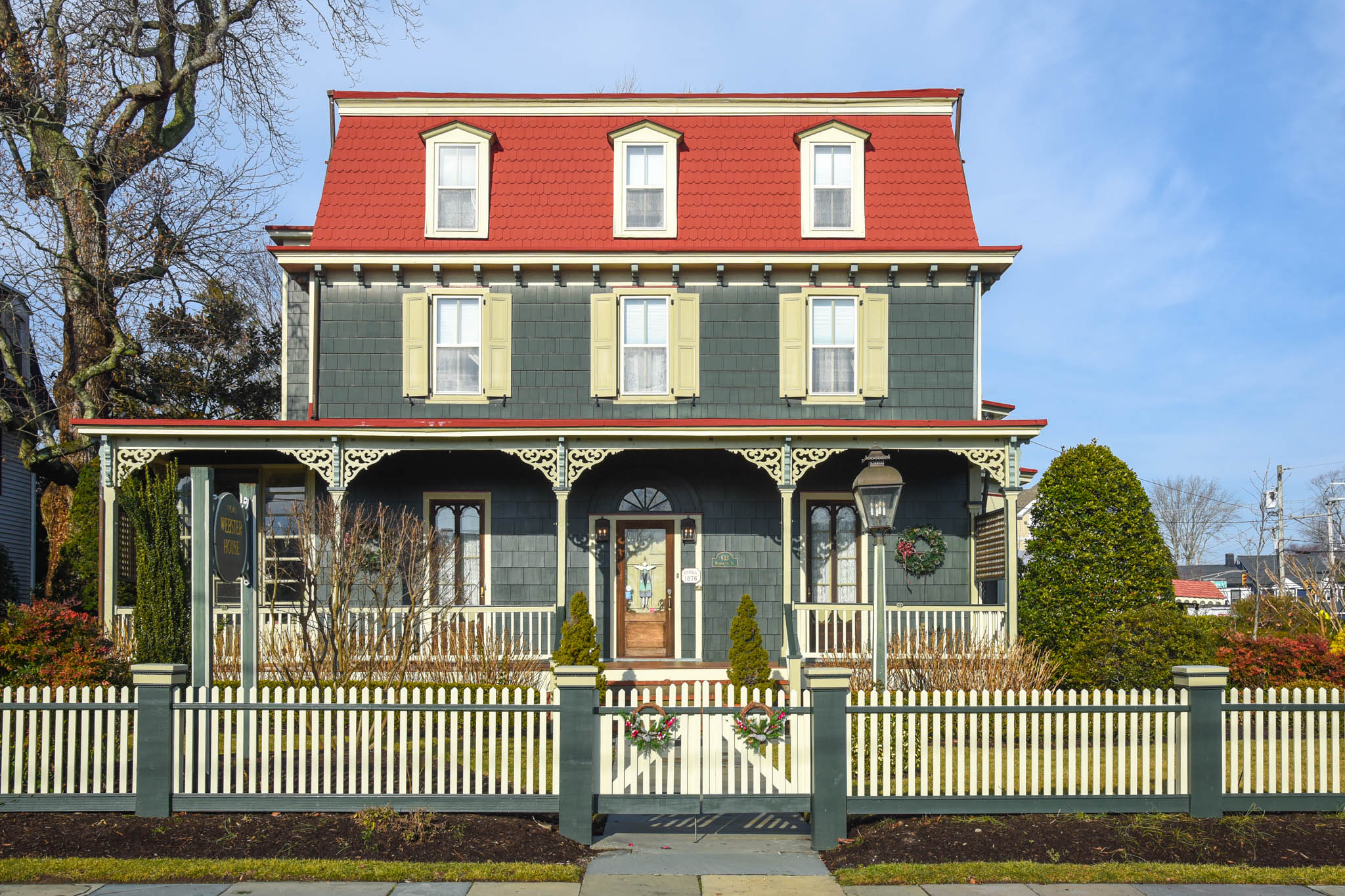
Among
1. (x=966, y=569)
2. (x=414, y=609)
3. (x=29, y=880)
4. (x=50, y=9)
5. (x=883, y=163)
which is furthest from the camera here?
(x=50, y=9)

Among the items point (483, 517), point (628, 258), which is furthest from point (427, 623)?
point (628, 258)

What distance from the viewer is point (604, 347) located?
17109 mm

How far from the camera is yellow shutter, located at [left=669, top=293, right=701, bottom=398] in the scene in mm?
17125

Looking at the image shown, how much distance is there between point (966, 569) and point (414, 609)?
8.52m

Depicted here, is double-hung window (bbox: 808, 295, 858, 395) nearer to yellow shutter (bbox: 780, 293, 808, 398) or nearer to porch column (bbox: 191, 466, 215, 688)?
yellow shutter (bbox: 780, 293, 808, 398)

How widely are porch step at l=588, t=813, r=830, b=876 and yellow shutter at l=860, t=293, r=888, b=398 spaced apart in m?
9.02

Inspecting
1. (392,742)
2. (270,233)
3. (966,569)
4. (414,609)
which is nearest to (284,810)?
(392,742)

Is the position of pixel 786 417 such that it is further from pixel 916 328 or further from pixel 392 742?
pixel 392 742

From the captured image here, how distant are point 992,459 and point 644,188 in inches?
276

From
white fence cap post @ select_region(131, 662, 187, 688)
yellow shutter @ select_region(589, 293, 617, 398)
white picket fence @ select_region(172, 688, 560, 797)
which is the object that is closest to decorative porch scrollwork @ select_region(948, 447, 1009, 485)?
yellow shutter @ select_region(589, 293, 617, 398)

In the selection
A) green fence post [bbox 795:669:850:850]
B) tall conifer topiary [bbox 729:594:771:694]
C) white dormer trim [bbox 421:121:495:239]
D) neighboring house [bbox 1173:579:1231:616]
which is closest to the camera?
green fence post [bbox 795:669:850:850]

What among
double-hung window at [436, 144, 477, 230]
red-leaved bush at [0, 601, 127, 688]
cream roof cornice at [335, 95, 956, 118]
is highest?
cream roof cornice at [335, 95, 956, 118]

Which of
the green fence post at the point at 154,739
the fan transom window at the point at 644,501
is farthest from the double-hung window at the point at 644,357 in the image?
the green fence post at the point at 154,739

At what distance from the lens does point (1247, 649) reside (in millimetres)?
13633
